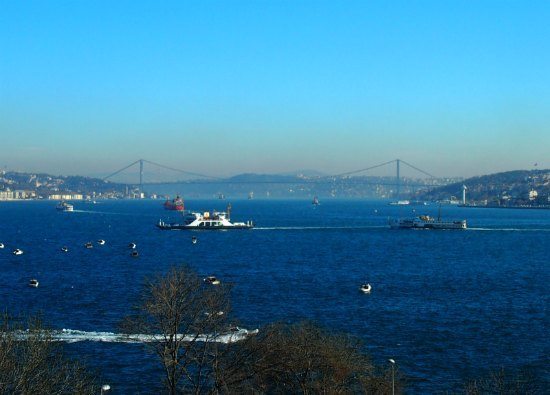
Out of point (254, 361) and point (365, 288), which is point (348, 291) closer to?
point (365, 288)

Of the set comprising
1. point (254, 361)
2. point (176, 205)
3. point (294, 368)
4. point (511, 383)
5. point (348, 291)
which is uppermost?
point (176, 205)

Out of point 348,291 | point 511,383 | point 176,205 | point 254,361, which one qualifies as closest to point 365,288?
point 348,291

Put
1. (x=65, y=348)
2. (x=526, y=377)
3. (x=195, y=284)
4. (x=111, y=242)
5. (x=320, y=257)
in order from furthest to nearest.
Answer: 1. (x=111, y=242)
2. (x=320, y=257)
3. (x=65, y=348)
4. (x=526, y=377)
5. (x=195, y=284)

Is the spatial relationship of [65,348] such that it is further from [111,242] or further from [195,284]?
[111,242]

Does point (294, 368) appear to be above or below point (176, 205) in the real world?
below

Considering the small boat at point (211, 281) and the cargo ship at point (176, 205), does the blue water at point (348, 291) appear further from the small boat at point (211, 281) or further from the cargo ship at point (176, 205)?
the cargo ship at point (176, 205)

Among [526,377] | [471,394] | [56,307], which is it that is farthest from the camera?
[56,307]

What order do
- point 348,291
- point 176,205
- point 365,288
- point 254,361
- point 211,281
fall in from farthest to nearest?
point 176,205 → point 211,281 → point 348,291 → point 365,288 → point 254,361

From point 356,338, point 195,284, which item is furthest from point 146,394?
point 356,338

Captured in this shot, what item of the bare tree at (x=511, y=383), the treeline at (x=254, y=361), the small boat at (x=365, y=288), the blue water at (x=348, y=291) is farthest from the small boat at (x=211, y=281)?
the treeline at (x=254, y=361)
